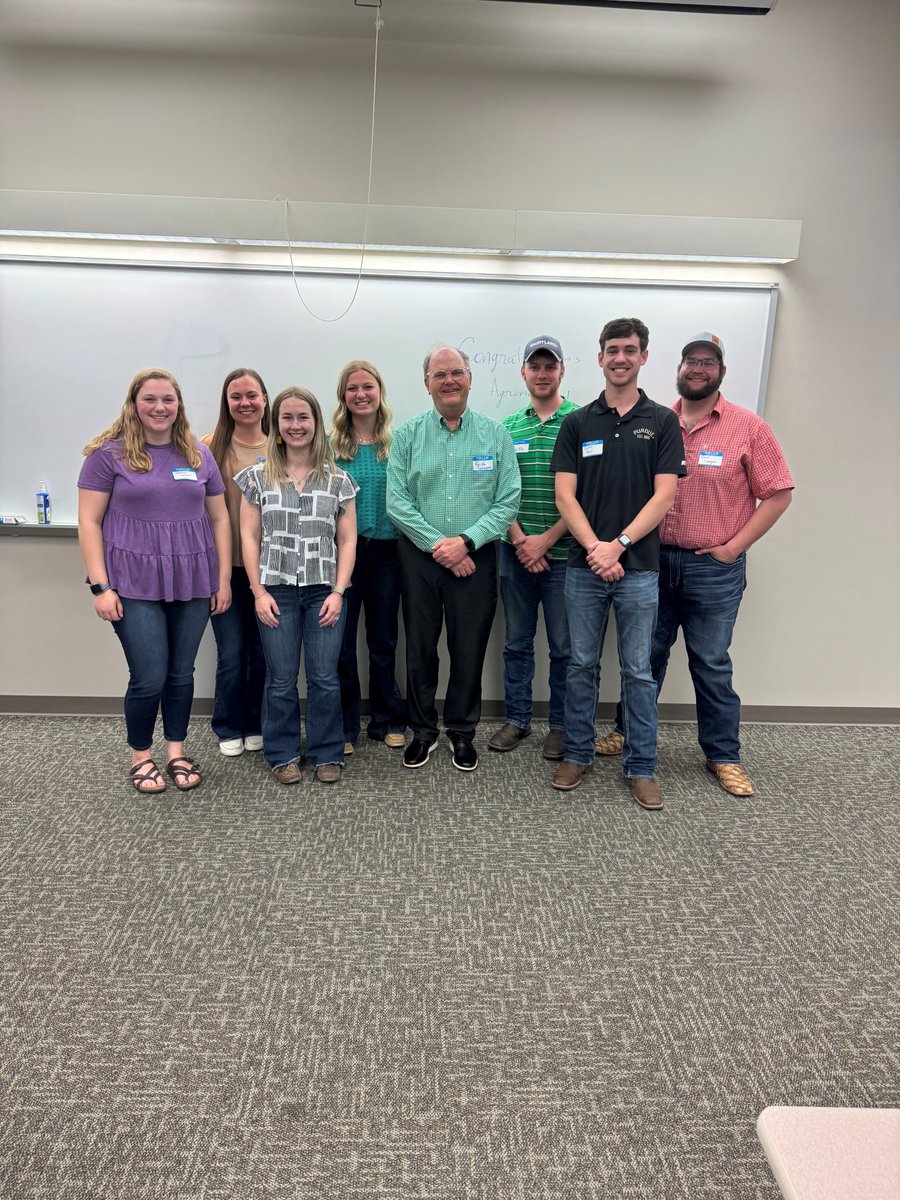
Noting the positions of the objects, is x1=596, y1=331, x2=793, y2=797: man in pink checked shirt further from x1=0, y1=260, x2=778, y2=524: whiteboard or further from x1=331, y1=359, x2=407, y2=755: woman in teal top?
Answer: x1=331, y1=359, x2=407, y2=755: woman in teal top

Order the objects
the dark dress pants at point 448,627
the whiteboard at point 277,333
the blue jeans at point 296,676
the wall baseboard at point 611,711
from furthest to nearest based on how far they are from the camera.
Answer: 1. the wall baseboard at point 611,711
2. the whiteboard at point 277,333
3. the dark dress pants at point 448,627
4. the blue jeans at point 296,676

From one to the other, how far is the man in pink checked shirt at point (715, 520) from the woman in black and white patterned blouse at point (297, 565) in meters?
1.26

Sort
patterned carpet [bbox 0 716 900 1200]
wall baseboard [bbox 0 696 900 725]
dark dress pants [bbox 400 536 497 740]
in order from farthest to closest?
wall baseboard [bbox 0 696 900 725]
dark dress pants [bbox 400 536 497 740]
patterned carpet [bbox 0 716 900 1200]

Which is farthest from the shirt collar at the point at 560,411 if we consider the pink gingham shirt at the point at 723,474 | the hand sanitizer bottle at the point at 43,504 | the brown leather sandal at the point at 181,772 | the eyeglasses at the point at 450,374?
the hand sanitizer bottle at the point at 43,504

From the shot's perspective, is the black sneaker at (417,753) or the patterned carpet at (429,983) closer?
the patterned carpet at (429,983)

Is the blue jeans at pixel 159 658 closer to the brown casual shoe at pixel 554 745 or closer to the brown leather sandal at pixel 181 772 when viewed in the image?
the brown leather sandal at pixel 181 772

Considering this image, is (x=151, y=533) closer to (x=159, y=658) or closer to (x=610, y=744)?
(x=159, y=658)

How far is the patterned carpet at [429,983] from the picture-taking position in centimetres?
135

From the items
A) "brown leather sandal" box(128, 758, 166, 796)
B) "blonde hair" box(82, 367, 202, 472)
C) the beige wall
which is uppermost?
the beige wall

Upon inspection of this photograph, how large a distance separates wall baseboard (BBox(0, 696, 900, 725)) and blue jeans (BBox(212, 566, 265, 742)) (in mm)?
415

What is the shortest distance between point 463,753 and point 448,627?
1.64ft

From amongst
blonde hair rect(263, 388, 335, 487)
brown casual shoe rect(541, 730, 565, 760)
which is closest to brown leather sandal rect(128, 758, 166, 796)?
blonde hair rect(263, 388, 335, 487)

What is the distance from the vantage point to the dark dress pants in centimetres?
280

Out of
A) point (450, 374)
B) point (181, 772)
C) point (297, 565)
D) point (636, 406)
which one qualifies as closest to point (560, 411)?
point (636, 406)
